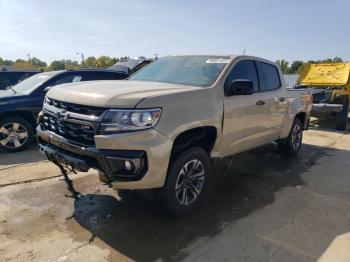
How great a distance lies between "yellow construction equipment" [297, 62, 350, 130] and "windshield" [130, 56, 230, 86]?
676 centimetres

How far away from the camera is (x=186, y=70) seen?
471 cm

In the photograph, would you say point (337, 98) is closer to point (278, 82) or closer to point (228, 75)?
point (278, 82)

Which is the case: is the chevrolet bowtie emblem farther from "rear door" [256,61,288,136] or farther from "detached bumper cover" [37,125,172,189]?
"rear door" [256,61,288,136]

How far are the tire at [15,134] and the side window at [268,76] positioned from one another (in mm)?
4537

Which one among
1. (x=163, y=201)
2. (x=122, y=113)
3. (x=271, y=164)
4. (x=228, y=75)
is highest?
(x=228, y=75)

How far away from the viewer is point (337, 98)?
10602mm

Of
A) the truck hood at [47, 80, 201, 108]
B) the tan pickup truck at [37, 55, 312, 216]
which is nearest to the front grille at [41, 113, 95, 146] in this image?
the tan pickup truck at [37, 55, 312, 216]

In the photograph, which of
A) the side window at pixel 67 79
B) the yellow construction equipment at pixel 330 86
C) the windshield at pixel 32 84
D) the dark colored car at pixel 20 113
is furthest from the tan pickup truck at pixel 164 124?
the yellow construction equipment at pixel 330 86

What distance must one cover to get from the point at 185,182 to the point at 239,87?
138 centimetres

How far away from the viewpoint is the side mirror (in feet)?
14.1

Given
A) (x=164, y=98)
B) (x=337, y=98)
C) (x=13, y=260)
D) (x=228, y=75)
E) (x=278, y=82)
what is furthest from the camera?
(x=337, y=98)

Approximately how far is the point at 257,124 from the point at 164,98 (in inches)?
83.4

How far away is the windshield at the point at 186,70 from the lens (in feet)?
14.5

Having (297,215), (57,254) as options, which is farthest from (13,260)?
(297,215)
